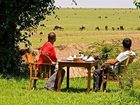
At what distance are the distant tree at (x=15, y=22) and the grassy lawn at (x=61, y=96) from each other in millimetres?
2491

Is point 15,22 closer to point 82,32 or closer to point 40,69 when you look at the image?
point 40,69

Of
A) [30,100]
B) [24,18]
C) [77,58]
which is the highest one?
[24,18]

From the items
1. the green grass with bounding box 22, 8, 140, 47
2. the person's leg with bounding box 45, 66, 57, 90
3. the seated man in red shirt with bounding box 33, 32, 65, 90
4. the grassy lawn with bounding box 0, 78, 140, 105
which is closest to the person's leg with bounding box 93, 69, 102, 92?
the grassy lawn with bounding box 0, 78, 140, 105

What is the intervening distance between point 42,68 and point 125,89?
7.74 ft

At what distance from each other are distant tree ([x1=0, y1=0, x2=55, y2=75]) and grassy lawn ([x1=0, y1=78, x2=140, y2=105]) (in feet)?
8.17

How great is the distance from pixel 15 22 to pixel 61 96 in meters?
5.19

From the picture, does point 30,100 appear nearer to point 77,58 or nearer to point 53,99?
point 53,99

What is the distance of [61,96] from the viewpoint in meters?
13.0

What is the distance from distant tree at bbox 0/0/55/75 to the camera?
→ 56.6 feet

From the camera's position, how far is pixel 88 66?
1361cm

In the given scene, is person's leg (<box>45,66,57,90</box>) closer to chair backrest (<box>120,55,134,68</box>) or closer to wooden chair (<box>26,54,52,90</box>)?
wooden chair (<box>26,54,52,90</box>)

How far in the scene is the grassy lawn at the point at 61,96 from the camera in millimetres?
11914

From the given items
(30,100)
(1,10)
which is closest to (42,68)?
(30,100)

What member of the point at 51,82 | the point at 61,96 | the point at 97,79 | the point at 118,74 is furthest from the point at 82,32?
the point at 61,96
